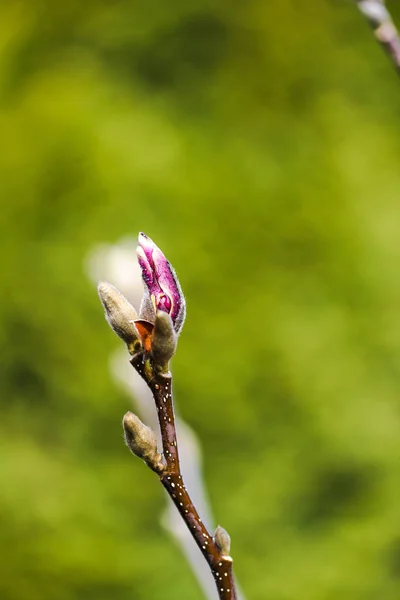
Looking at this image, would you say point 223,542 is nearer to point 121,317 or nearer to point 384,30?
point 121,317

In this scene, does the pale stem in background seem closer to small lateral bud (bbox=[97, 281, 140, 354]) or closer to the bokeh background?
small lateral bud (bbox=[97, 281, 140, 354])

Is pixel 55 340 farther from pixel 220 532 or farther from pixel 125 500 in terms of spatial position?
pixel 220 532

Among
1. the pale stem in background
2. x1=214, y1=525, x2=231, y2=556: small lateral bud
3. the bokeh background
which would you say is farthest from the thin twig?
the bokeh background

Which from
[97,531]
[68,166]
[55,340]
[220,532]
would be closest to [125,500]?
[97,531]

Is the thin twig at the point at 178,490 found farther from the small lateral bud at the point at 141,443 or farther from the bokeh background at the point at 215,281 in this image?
the bokeh background at the point at 215,281

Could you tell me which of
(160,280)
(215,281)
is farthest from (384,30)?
(215,281)
